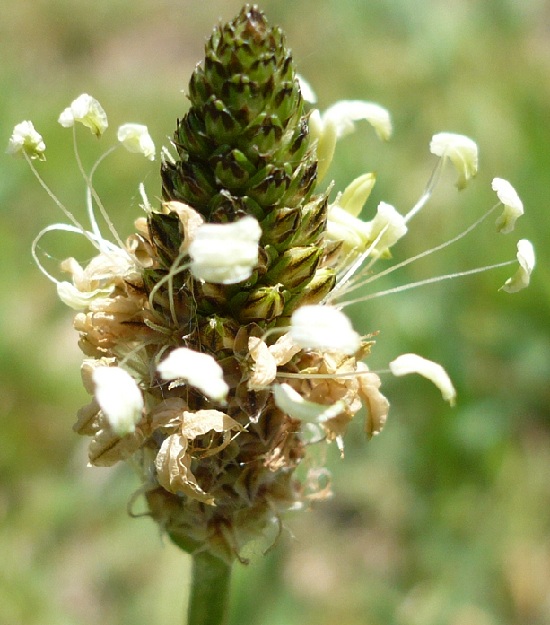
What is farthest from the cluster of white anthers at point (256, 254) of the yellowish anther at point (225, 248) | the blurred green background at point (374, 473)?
the blurred green background at point (374, 473)

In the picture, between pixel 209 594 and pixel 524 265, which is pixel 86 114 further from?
pixel 209 594

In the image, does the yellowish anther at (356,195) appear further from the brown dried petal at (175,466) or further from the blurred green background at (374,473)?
the blurred green background at (374,473)

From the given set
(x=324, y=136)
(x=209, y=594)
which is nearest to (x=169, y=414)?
(x=209, y=594)

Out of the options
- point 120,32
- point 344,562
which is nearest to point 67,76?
point 120,32

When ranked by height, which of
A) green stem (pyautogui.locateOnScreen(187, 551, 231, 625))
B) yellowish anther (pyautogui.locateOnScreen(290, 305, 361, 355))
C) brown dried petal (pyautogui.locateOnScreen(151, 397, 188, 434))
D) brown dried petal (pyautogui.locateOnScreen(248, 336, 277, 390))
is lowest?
green stem (pyautogui.locateOnScreen(187, 551, 231, 625))

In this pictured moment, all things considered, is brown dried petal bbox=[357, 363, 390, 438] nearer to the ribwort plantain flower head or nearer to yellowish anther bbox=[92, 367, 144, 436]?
the ribwort plantain flower head

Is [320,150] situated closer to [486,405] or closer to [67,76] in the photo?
[486,405]

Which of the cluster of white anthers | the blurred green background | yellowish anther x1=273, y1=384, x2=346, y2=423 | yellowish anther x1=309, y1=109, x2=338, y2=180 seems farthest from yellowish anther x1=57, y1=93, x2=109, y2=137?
the blurred green background
